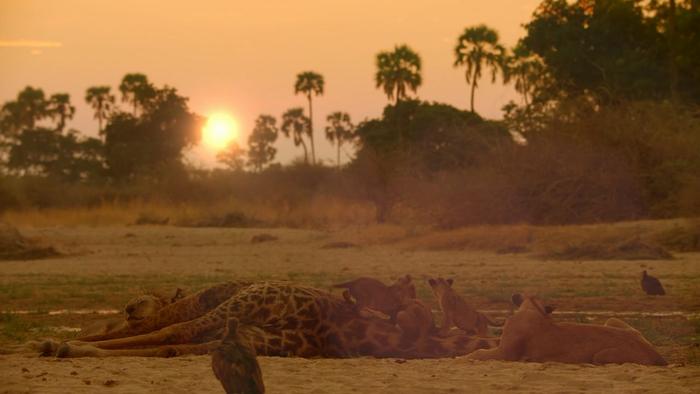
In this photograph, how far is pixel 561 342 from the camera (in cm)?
758

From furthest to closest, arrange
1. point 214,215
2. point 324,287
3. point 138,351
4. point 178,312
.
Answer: point 214,215, point 324,287, point 178,312, point 138,351

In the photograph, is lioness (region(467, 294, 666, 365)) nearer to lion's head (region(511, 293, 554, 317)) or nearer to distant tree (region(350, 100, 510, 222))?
lion's head (region(511, 293, 554, 317))

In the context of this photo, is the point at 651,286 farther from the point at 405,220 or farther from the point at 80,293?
the point at 405,220

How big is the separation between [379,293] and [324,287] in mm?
5952

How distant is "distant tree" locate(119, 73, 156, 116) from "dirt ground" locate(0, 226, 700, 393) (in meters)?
28.7

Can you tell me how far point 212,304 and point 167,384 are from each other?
4.74ft

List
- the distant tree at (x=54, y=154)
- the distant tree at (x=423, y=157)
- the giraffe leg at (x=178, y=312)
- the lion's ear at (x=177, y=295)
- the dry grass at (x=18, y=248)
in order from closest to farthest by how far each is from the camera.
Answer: the giraffe leg at (x=178, y=312)
the lion's ear at (x=177, y=295)
the dry grass at (x=18, y=248)
the distant tree at (x=423, y=157)
the distant tree at (x=54, y=154)

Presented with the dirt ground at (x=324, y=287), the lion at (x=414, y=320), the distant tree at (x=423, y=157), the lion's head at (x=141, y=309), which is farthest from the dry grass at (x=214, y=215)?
the lion at (x=414, y=320)

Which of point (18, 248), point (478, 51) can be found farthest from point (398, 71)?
point (18, 248)

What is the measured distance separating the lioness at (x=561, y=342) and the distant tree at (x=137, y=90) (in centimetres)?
5243

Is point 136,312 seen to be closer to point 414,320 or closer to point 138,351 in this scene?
point 138,351

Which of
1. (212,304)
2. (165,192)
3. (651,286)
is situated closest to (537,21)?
(165,192)

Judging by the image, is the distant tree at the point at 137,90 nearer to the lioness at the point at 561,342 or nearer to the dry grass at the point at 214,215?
the dry grass at the point at 214,215

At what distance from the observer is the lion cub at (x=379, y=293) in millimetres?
8250
